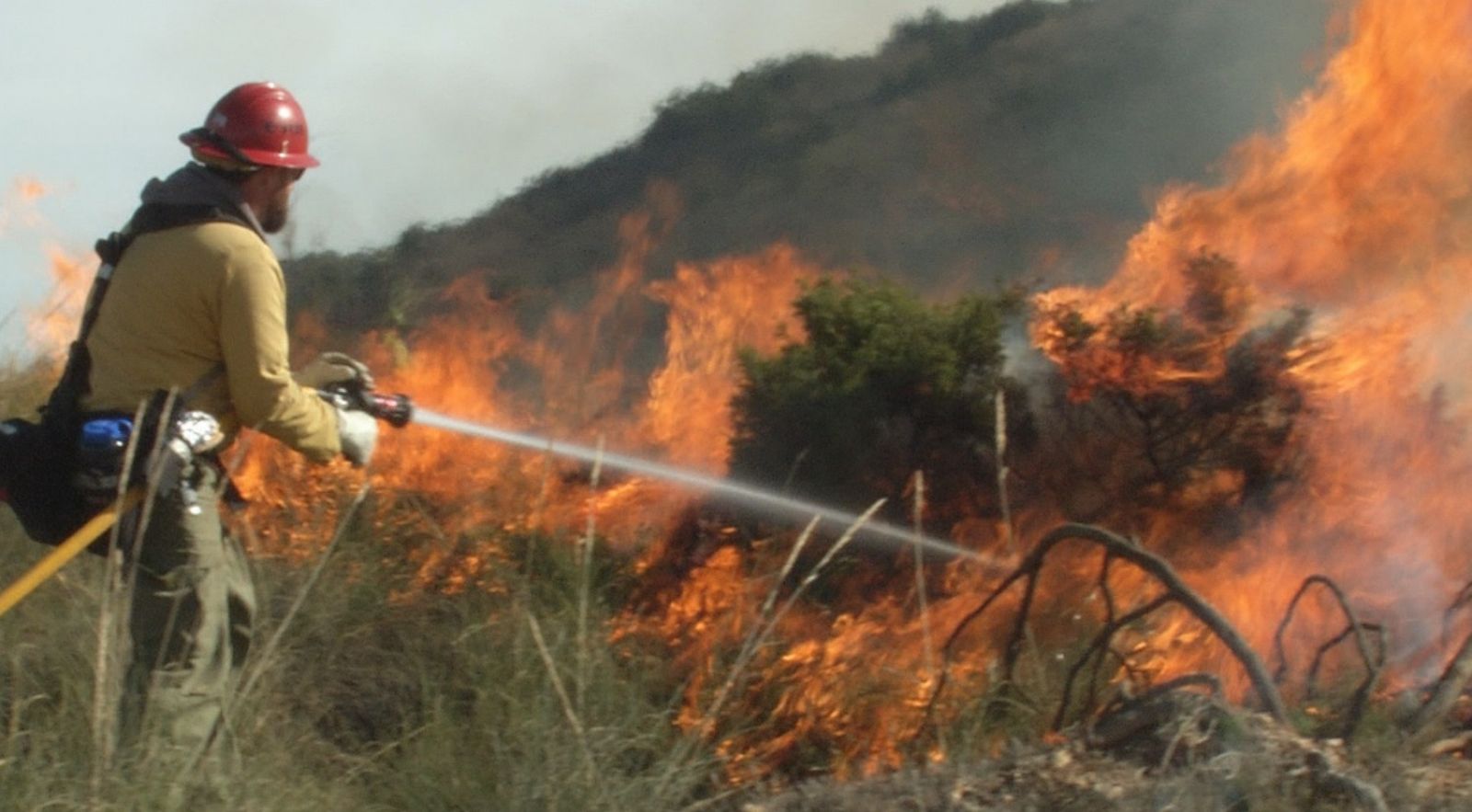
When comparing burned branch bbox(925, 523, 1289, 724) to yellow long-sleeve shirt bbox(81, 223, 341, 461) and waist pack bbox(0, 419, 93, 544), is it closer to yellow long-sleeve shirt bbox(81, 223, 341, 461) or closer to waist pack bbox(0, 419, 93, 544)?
yellow long-sleeve shirt bbox(81, 223, 341, 461)

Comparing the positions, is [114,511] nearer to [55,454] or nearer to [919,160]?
[55,454]

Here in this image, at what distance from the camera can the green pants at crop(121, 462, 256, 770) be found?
3938 mm

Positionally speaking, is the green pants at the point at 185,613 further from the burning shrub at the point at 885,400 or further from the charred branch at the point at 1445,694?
the charred branch at the point at 1445,694

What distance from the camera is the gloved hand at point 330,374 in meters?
4.42

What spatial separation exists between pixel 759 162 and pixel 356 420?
3.66 m

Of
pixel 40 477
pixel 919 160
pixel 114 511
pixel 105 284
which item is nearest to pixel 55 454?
pixel 40 477

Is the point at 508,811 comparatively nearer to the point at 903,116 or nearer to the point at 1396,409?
the point at 1396,409

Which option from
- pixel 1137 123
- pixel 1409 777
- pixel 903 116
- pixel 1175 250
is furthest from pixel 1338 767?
pixel 903 116

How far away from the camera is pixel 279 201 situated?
172 inches

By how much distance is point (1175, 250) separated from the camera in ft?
20.0

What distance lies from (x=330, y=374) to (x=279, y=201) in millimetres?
475

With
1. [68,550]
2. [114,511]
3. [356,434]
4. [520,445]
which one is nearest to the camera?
[68,550]

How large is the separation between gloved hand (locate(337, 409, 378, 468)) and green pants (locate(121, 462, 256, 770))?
1.06ft

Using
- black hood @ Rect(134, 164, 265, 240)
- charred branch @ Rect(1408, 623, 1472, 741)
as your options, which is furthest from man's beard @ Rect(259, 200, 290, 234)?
charred branch @ Rect(1408, 623, 1472, 741)
